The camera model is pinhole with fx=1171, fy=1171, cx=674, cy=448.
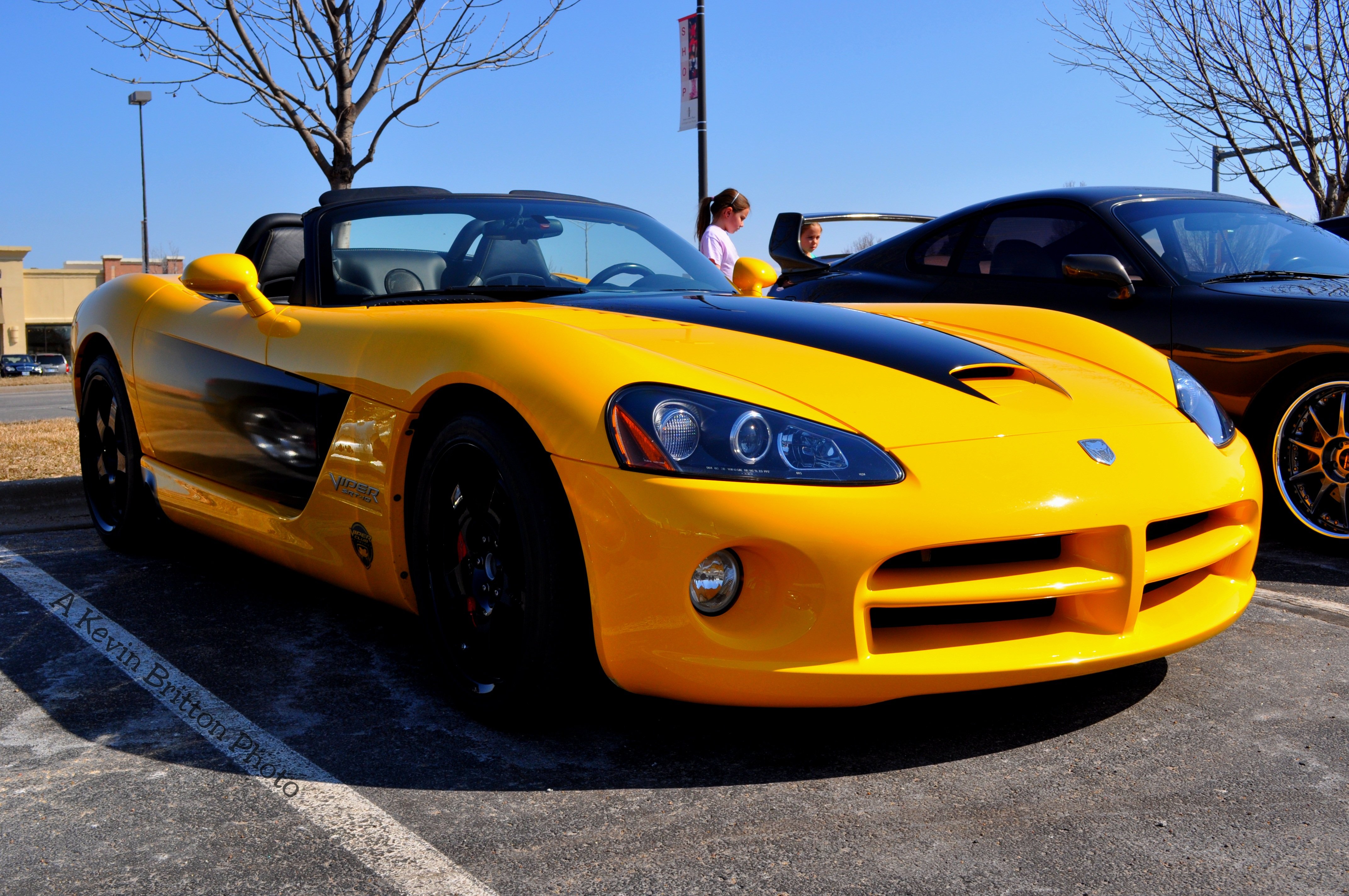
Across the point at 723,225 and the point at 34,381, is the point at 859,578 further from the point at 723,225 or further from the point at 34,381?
the point at 34,381

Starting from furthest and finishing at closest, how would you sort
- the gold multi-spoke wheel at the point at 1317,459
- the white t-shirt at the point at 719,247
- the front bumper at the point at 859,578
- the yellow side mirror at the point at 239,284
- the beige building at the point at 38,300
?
the beige building at the point at 38,300
the white t-shirt at the point at 719,247
the gold multi-spoke wheel at the point at 1317,459
the yellow side mirror at the point at 239,284
the front bumper at the point at 859,578

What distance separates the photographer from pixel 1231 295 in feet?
13.8

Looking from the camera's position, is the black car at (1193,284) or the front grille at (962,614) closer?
the front grille at (962,614)

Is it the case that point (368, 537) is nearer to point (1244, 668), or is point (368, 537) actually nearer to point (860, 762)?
point (860, 762)

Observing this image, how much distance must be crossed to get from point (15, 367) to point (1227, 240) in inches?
1878

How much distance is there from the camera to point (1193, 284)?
4.34 meters

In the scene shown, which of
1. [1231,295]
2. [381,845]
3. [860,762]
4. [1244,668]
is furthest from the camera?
[1231,295]

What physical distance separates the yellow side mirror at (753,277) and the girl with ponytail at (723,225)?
2.95 m

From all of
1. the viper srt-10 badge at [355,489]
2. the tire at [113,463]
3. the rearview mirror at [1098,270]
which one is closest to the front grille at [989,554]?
the viper srt-10 badge at [355,489]

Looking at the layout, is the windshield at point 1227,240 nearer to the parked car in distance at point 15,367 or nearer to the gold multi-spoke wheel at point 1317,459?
the gold multi-spoke wheel at point 1317,459

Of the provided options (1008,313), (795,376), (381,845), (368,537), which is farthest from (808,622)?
(1008,313)

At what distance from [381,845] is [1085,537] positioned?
55.7 inches

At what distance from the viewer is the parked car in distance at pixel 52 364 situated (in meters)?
45.8

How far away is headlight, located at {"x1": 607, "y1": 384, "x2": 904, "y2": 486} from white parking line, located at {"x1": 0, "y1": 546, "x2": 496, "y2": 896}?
2.51ft
